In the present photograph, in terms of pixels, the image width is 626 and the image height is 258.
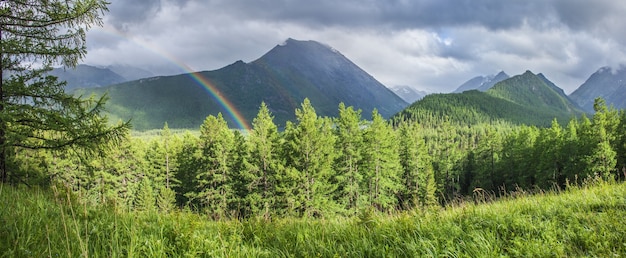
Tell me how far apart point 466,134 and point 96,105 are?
557ft

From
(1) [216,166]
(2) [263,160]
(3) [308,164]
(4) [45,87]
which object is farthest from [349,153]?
(4) [45,87]

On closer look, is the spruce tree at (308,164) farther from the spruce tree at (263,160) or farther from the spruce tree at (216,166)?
the spruce tree at (216,166)

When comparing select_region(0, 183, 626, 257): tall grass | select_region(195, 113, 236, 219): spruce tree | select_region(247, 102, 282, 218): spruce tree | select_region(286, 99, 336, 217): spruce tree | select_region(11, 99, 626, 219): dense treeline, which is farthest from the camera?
select_region(195, 113, 236, 219): spruce tree

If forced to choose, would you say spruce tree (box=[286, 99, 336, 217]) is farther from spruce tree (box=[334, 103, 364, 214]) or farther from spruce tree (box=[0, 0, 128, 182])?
spruce tree (box=[0, 0, 128, 182])

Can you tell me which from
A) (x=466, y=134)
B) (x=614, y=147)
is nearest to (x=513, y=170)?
(x=614, y=147)

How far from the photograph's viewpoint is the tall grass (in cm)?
312

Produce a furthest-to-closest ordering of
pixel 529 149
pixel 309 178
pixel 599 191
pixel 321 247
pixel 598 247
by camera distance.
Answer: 1. pixel 529 149
2. pixel 309 178
3. pixel 599 191
4. pixel 321 247
5. pixel 598 247

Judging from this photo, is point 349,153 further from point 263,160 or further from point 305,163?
point 263,160

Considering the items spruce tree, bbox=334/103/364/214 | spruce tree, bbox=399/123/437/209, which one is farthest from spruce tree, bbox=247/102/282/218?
spruce tree, bbox=399/123/437/209

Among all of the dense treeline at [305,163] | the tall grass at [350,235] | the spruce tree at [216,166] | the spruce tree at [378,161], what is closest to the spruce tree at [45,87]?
the tall grass at [350,235]

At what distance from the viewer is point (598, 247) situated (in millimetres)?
3217

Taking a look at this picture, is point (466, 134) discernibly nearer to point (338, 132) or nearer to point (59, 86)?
point (338, 132)

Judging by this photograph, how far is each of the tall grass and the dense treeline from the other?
506 inches

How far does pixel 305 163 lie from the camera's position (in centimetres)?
2411
